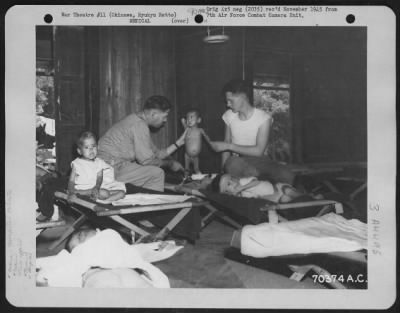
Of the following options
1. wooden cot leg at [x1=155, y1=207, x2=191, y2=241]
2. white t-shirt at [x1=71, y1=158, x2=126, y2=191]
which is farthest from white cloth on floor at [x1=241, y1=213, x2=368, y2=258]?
white t-shirt at [x1=71, y1=158, x2=126, y2=191]

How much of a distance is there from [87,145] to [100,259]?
Result: 0.43 m

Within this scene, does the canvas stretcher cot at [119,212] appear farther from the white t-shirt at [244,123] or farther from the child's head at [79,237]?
the white t-shirt at [244,123]

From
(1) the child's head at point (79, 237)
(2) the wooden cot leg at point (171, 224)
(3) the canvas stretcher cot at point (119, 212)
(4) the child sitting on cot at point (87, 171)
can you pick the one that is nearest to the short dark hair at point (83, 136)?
(4) the child sitting on cot at point (87, 171)

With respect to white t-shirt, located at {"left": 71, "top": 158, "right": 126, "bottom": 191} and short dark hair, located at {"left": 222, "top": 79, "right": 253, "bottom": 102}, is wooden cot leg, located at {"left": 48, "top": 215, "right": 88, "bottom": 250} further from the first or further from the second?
short dark hair, located at {"left": 222, "top": 79, "right": 253, "bottom": 102}

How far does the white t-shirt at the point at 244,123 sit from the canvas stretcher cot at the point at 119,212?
31cm

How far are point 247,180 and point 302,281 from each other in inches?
17.0

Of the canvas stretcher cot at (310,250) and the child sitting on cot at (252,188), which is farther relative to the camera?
the child sitting on cot at (252,188)

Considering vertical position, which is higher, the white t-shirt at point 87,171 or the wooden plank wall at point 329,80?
the wooden plank wall at point 329,80

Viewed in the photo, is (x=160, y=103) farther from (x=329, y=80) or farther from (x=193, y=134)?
(x=329, y=80)

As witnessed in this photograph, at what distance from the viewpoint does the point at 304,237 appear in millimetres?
2123

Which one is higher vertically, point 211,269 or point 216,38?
point 216,38

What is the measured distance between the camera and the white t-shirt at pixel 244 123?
218 centimetres

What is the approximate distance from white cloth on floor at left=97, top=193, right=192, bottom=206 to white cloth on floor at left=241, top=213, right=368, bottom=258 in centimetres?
28

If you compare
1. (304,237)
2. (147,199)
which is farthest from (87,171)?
(304,237)
